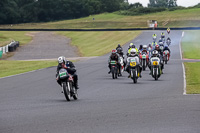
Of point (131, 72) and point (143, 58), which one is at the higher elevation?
point (131, 72)

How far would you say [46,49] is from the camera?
54406mm

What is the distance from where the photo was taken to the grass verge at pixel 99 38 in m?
58.5

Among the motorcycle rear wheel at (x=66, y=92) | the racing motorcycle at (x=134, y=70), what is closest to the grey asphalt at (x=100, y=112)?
the motorcycle rear wheel at (x=66, y=92)

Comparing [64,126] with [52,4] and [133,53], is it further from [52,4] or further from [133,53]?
[52,4]

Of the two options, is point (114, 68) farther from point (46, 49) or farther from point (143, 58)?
point (46, 49)

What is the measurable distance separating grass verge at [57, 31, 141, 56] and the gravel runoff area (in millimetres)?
1588

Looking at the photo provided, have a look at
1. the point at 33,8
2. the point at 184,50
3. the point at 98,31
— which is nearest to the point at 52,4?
the point at 33,8

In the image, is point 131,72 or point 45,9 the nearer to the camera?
point 131,72

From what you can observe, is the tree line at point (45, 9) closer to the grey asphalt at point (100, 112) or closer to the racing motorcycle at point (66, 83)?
the grey asphalt at point (100, 112)

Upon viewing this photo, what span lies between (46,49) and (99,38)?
14.4m

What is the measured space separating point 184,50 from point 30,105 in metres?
37.2

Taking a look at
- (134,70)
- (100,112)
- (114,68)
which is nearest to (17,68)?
(114,68)

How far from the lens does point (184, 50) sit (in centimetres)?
4819

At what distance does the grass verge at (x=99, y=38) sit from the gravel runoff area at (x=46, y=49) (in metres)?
1.59
